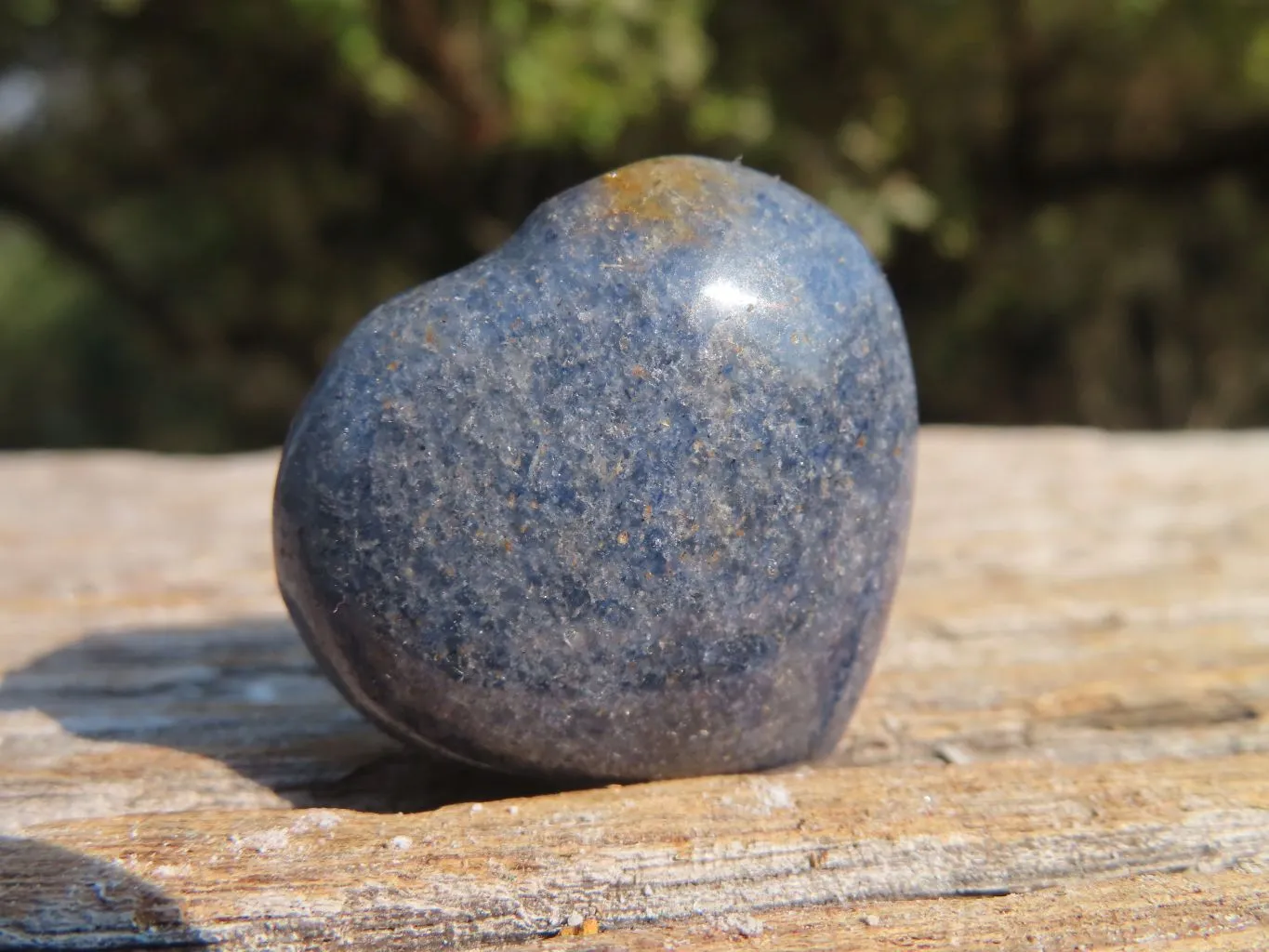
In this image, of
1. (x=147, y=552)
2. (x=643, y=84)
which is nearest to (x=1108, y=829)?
(x=147, y=552)

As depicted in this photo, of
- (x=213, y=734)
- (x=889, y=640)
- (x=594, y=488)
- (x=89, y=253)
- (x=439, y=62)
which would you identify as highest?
(x=439, y=62)

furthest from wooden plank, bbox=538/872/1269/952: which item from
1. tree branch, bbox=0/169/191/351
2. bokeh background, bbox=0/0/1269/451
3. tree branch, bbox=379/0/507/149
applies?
tree branch, bbox=0/169/191/351

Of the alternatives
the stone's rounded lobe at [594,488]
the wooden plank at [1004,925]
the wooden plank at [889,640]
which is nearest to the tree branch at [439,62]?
the wooden plank at [889,640]

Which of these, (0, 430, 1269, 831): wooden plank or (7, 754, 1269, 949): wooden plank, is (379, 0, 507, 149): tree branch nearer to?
(0, 430, 1269, 831): wooden plank

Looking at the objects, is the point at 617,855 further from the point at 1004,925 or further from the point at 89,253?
the point at 89,253

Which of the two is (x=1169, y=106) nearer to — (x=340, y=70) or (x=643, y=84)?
(x=643, y=84)

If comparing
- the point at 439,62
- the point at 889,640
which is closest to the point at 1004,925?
the point at 889,640

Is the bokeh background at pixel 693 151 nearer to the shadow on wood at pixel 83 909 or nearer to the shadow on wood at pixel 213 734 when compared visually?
the shadow on wood at pixel 213 734
